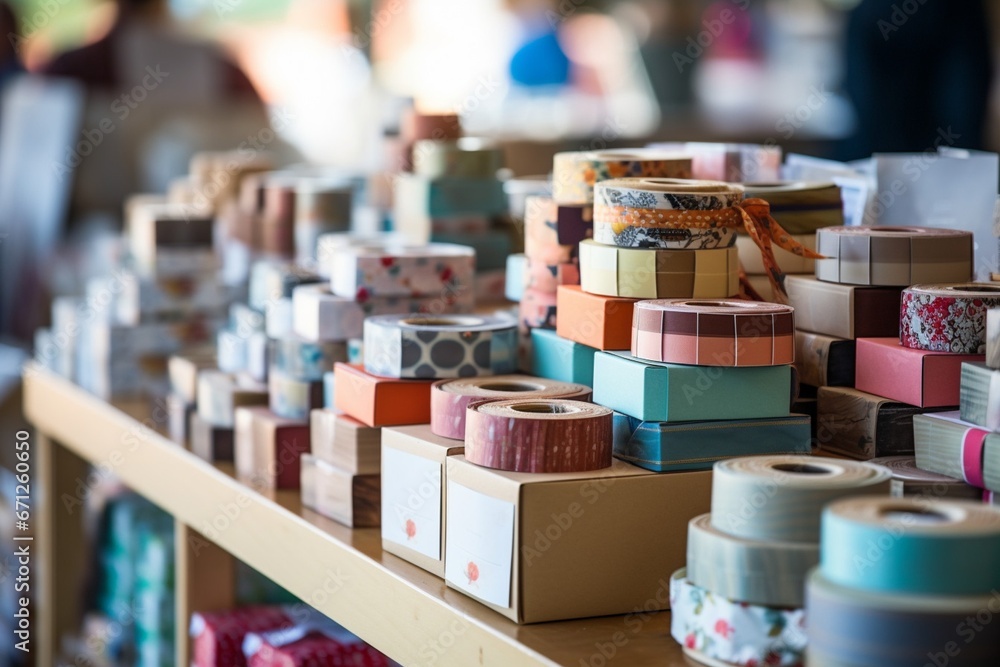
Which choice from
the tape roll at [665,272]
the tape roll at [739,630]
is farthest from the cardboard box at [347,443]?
the tape roll at [739,630]

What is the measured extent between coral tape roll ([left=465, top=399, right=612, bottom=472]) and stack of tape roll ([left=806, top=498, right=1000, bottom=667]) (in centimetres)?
33

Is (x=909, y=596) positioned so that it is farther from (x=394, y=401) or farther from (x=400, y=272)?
(x=400, y=272)

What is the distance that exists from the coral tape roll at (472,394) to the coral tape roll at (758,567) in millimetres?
323

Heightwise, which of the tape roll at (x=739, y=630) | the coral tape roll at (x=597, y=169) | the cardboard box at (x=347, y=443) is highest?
the coral tape roll at (x=597, y=169)

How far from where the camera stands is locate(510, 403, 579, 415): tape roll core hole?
1.15 m

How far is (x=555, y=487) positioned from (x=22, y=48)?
15.1 feet

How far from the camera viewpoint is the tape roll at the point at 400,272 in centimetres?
154

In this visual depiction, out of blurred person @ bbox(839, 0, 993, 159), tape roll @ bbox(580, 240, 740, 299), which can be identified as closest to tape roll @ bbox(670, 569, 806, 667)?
tape roll @ bbox(580, 240, 740, 299)

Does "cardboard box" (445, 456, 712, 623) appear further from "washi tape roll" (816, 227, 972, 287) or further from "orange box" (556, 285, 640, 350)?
"washi tape roll" (816, 227, 972, 287)

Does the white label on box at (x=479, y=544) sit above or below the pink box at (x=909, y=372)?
below

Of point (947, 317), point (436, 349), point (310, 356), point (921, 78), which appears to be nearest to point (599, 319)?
point (436, 349)

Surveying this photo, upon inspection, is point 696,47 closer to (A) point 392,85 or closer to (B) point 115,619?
(A) point 392,85

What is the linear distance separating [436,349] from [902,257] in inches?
18.1

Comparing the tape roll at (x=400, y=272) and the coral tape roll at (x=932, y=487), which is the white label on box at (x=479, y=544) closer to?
the coral tape roll at (x=932, y=487)
